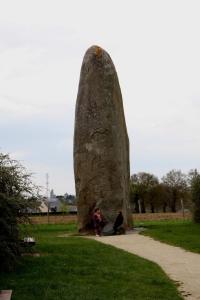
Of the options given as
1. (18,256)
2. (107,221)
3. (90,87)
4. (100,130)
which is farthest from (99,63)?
(18,256)

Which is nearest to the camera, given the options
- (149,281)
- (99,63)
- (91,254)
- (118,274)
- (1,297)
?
(1,297)

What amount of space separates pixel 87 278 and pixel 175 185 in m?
70.6

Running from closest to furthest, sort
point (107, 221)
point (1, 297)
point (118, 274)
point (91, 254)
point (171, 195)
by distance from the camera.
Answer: point (1, 297), point (118, 274), point (91, 254), point (107, 221), point (171, 195)

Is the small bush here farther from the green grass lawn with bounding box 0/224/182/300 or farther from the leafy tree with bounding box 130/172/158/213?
the leafy tree with bounding box 130/172/158/213

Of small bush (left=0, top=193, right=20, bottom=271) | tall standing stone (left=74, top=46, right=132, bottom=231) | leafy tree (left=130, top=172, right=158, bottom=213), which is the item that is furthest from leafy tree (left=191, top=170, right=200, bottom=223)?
leafy tree (left=130, top=172, right=158, bottom=213)

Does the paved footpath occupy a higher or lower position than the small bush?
lower

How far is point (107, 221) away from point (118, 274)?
1331cm

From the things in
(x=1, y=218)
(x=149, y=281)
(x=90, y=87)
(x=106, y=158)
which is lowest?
(x=149, y=281)

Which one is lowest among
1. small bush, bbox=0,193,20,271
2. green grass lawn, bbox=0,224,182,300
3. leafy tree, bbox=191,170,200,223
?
green grass lawn, bbox=0,224,182,300

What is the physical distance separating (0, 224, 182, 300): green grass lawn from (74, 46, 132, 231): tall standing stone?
1045 centimetres

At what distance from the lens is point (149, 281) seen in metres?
10.9

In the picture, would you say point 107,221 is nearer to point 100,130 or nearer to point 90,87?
point 100,130

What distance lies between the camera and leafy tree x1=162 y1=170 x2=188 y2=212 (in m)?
79.6

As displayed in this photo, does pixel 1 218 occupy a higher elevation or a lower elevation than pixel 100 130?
lower
